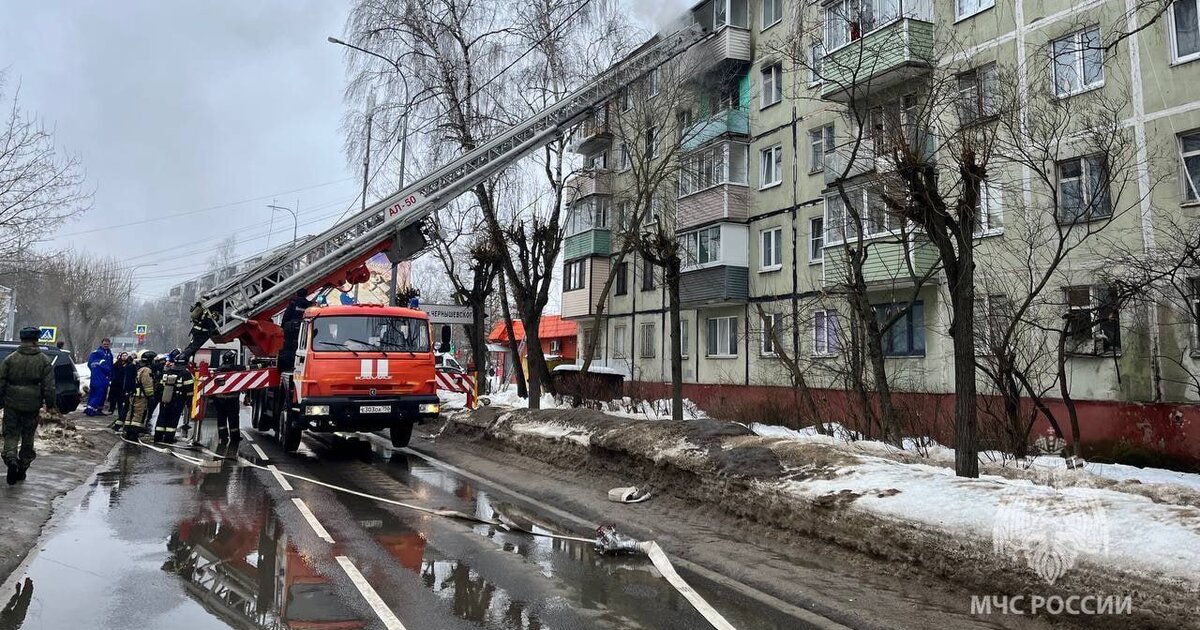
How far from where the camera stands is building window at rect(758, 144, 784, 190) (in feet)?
80.1

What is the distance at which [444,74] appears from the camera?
19.7m

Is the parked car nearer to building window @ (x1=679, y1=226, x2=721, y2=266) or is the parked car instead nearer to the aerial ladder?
the aerial ladder

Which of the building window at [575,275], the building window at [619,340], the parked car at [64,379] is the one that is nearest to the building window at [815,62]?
the building window at [619,340]

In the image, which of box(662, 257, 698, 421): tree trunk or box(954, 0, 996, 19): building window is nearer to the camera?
box(662, 257, 698, 421): tree trunk

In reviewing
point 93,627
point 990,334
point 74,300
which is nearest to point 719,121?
point 990,334

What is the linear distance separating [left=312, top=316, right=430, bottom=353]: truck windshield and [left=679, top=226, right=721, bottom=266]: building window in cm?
1234

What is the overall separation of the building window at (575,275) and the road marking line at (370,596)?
27688 mm

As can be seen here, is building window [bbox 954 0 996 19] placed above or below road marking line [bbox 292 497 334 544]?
above

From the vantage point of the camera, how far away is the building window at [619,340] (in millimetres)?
31062

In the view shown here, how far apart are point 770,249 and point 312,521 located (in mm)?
19067

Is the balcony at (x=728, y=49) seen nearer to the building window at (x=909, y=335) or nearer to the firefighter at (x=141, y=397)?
the building window at (x=909, y=335)

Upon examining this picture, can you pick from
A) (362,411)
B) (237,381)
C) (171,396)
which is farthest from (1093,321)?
(171,396)

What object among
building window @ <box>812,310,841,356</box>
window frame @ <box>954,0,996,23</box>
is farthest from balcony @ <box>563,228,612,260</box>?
window frame @ <box>954,0,996,23</box>

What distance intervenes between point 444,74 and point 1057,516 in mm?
17713
